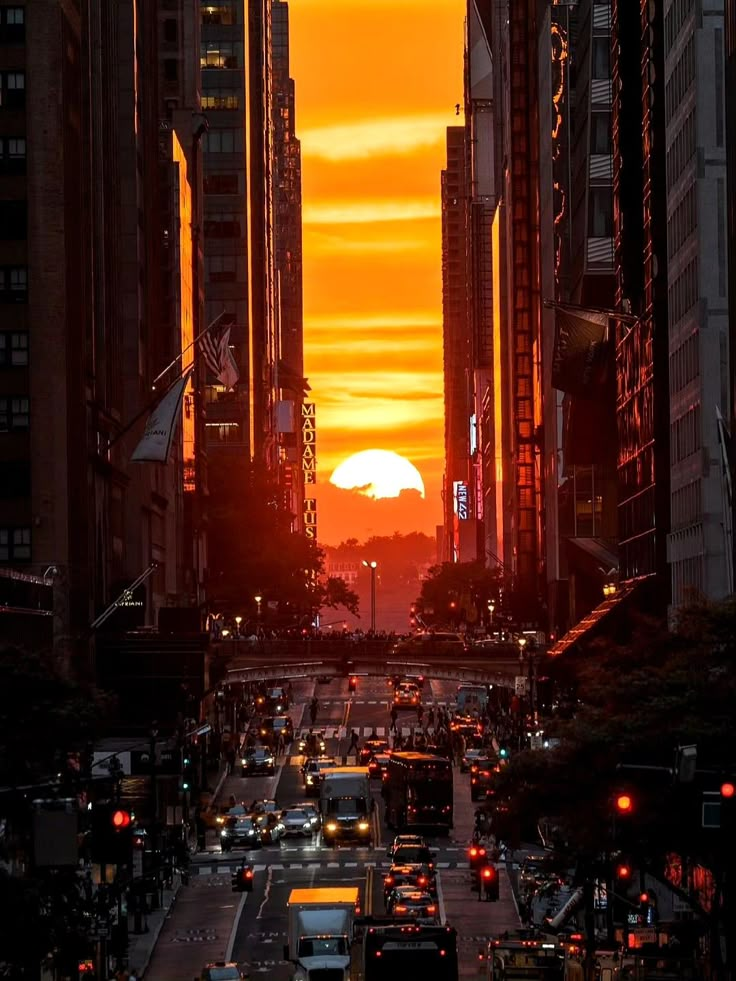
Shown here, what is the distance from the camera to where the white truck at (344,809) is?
103375 millimetres

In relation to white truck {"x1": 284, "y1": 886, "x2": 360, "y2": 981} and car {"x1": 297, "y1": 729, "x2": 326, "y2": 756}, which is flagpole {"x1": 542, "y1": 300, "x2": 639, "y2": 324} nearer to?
car {"x1": 297, "y1": 729, "x2": 326, "y2": 756}

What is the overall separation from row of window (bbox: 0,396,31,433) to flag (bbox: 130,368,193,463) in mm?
13515

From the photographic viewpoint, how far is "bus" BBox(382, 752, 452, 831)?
105 meters

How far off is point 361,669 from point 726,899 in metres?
119

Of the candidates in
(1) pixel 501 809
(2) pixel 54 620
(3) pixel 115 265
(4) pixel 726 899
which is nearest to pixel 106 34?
(3) pixel 115 265

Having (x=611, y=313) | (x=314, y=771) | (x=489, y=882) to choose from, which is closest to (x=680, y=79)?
(x=611, y=313)

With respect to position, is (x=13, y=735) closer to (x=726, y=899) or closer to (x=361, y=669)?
(x=726, y=899)

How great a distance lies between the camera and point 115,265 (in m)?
137

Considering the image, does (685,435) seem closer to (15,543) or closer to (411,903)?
(15,543)

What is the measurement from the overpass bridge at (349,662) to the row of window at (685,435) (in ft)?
219

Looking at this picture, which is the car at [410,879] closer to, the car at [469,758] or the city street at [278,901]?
the city street at [278,901]

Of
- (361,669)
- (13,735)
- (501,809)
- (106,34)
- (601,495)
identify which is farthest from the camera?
(361,669)

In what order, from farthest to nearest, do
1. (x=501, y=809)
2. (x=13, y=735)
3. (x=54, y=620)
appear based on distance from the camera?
(x=54, y=620) → (x=501, y=809) → (x=13, y=735)

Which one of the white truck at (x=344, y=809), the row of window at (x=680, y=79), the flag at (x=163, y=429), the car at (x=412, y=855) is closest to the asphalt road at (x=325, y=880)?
the white truck at (x=344, y=809)
